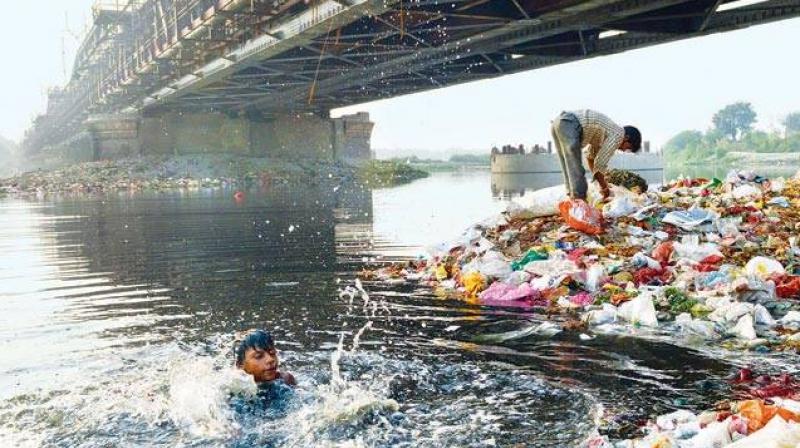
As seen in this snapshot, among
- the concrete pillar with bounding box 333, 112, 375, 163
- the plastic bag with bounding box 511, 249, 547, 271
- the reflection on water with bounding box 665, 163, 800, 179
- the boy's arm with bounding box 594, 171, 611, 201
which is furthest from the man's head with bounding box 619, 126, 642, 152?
the concrete pillar with bounding box 333, 112, 375, 163

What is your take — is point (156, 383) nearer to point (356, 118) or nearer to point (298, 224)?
point (298, 224)

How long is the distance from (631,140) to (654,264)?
6.38 feet

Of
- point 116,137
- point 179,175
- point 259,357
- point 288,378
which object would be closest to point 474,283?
point 288,378

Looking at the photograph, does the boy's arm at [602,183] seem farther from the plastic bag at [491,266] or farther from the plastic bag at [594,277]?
the plastic bag at [594,277]

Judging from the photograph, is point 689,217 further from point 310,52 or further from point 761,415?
point 310,52

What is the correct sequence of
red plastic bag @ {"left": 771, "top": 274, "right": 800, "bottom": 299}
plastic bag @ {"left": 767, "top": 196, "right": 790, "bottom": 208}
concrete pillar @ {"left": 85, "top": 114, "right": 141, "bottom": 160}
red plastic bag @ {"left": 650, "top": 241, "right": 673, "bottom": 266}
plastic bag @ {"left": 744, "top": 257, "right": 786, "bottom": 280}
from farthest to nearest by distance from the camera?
concrete pillar @ {"left": 85, "top": 114, "right": 141, "bottom": 160} → plastic bag @ {"left": 767, "top": 196, "right": 790, "bottom": 208} → red plastic bag @ {"left": 650, "top": 241, "right": 673, "bottom": 266} → plastic bag @ {"left": 744, "top": 257, "right": 786, "bottom": 280} → red plastic bag @ {"left": 771, "top": 274, "right": 800, "bottom": 299}

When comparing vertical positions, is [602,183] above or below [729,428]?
above

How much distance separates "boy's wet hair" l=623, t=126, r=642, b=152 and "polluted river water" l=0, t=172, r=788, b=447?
10.2 ft

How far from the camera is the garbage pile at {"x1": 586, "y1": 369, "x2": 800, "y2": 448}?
278 centimetres

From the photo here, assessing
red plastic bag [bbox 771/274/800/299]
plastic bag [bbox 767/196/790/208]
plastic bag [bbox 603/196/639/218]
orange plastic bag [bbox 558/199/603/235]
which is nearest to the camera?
red plastic bag [bbox 771/274/800/299]

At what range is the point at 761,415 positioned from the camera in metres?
3.16

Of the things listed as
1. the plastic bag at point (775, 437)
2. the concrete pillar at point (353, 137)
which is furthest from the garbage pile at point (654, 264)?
the concrete pillar at point (353, 137)

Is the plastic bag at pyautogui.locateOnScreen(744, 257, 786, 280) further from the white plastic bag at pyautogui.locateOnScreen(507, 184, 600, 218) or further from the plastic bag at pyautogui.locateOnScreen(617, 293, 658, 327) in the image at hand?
the white plastic bag at pyautogui.locateOnScreen(507, 184, 600, 218)

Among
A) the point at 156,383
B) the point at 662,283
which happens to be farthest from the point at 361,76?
the point at 156,383
